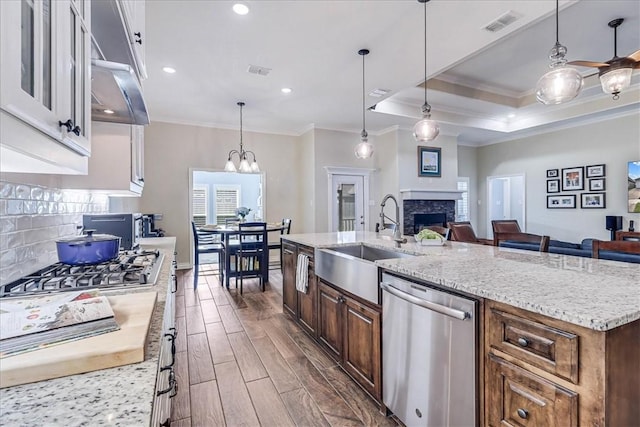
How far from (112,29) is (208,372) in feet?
7.29

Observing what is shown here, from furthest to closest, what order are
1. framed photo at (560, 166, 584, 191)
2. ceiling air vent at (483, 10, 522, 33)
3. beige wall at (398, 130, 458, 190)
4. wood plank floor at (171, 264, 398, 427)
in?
beige wall at (398, 130, 458, 190), framed photo at (560, 166, 584, 191), ceiling air vent at (483, 10, 522, 33), wood plank floor at (171, 264, 398, 427)

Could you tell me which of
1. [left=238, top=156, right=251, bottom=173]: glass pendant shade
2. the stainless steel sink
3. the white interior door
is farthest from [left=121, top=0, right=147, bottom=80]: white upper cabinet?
the white interior door

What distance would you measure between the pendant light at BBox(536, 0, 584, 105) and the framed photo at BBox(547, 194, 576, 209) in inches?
212

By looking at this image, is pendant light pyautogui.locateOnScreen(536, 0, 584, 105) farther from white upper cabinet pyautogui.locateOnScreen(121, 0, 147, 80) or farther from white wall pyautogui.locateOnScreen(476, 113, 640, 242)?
white wall pyautogui.locateOnScreen(476, 113, 640, 242)

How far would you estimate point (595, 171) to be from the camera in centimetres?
601

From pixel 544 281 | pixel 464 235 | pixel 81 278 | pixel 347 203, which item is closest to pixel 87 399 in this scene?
pixel 81 278

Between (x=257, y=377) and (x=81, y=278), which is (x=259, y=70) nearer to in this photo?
(x=81, y=278)

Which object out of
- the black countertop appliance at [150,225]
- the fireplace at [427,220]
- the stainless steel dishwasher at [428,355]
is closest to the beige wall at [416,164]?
the fireplace at [427,220]

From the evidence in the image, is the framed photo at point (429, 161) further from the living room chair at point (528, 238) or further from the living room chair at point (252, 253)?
the living room chair at point (528, 238)

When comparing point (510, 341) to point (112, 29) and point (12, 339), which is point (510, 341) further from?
point (112, 29)

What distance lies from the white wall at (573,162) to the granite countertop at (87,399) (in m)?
7.67

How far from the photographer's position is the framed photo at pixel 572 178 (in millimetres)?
6238

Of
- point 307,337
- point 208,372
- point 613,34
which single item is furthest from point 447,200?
point 208,372

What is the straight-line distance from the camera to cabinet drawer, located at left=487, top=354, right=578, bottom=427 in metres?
0.99
